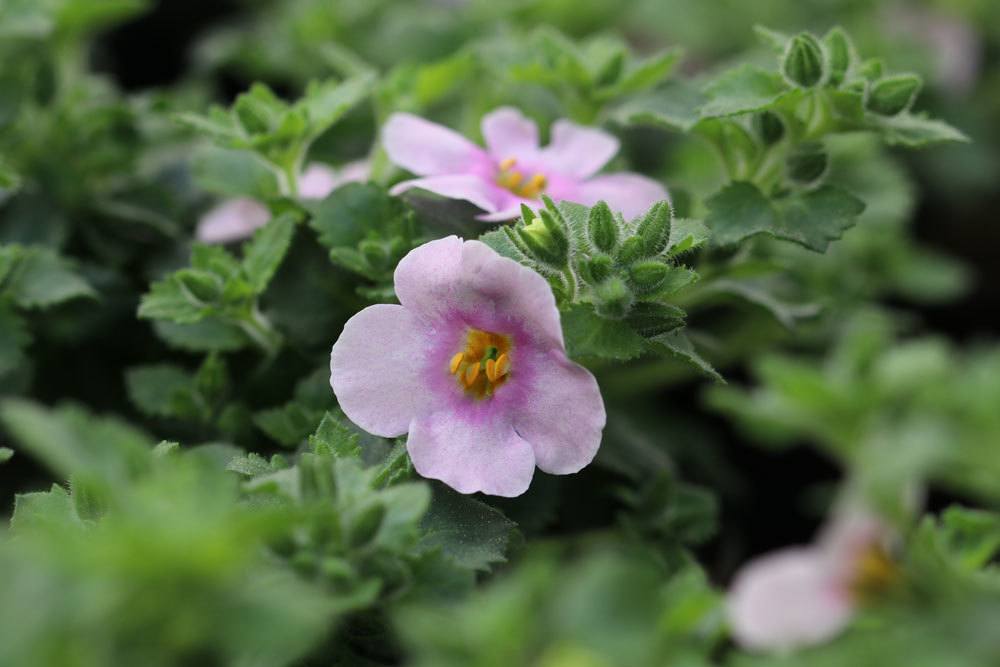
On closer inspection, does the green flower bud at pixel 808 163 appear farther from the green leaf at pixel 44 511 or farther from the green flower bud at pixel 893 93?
the green leaf at pixel 44 511

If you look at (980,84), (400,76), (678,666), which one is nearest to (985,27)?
(980,84)

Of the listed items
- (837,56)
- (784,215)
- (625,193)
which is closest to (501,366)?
(625,193)

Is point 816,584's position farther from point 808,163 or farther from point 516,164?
point 516,164

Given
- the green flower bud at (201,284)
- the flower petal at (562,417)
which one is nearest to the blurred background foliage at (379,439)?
the green flower bud at (201,284)

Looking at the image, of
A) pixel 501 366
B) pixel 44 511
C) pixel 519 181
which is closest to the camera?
pixel 44 511

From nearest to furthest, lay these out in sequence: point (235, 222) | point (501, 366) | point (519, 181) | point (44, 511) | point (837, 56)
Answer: point (44, 511) → point (501, 366) → point (837, 56) → point (519, 181) → point (235, 222)

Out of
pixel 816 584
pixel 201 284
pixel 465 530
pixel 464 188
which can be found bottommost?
pixel 816 584

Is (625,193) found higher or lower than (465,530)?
higher
